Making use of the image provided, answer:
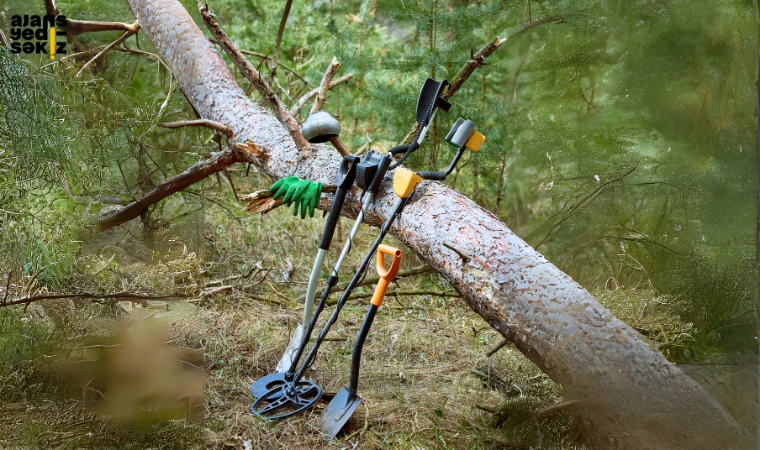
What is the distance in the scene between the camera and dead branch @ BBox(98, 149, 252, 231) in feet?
6.11

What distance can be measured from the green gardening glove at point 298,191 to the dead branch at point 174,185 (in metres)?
0.45

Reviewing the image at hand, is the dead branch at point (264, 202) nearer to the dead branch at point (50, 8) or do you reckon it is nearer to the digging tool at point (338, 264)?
the digging tool at point (338, 264)

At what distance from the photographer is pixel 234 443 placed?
198cm

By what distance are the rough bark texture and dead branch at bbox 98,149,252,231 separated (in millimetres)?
232

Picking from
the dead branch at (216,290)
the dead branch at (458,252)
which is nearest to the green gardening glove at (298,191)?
the dead branch at (458,252)

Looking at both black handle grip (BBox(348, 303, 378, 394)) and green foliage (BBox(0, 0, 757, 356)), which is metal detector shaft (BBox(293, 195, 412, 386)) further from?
green foliage (BBox(0, 0, 757, 356))

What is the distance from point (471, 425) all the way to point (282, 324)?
1174 millimetres

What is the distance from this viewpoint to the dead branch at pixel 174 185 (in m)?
1.86

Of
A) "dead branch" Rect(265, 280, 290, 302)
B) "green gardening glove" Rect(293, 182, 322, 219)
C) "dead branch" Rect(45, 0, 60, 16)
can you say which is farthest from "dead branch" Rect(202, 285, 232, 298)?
"dead branch" Rect(45, 0, 60, 16)

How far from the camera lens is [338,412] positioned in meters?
2.07

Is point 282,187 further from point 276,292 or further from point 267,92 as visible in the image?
point 276,292

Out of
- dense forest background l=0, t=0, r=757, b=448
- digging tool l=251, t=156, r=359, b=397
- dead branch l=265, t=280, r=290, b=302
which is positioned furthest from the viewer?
dead branch l=265, t=280, r=290, b=302

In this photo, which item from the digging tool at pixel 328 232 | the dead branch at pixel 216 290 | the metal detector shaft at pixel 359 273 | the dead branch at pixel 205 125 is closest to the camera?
the metal detector shaft at pixel 359 273

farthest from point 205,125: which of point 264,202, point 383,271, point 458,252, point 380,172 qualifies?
point 458,252
